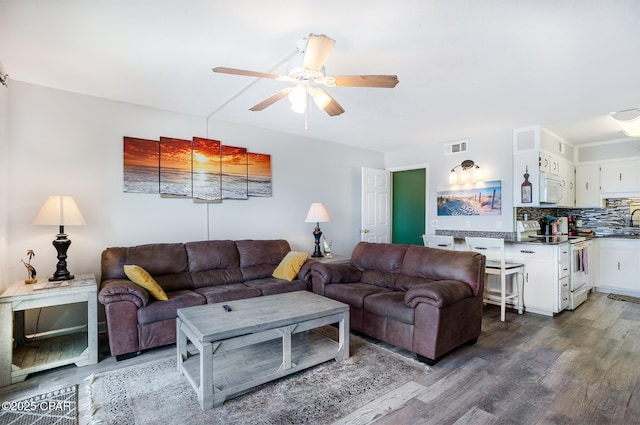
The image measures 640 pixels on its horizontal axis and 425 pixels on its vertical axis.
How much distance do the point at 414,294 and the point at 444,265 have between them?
682mm

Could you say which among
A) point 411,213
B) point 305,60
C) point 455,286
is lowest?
point 455,286

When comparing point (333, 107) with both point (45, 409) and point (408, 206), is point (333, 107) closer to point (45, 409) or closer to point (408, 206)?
point (45, 409)

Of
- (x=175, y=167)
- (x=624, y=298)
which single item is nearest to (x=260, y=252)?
(x=175, y=167)

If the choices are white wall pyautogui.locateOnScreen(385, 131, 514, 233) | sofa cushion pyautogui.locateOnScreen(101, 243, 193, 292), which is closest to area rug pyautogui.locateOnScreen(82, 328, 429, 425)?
sofa cushion pyautogui.locateOnScreen(101, 243, 193, 292)

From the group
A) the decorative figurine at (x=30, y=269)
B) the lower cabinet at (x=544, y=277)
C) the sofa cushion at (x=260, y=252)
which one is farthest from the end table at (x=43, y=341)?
the lower cabinet at (x=544, y=277)

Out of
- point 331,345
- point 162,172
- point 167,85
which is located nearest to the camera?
point 331,345

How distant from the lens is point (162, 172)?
3.90 meters

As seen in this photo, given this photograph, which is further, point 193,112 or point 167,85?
point 193,112

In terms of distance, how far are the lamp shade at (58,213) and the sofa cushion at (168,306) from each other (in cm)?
103

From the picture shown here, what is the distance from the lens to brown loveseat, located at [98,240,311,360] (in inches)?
111

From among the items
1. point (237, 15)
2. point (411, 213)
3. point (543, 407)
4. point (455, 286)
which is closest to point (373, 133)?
Result: point (411, 213)

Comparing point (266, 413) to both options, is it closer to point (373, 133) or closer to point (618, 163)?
point (373, 133)

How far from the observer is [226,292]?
131 inches

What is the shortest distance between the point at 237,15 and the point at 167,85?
148 centimetres
